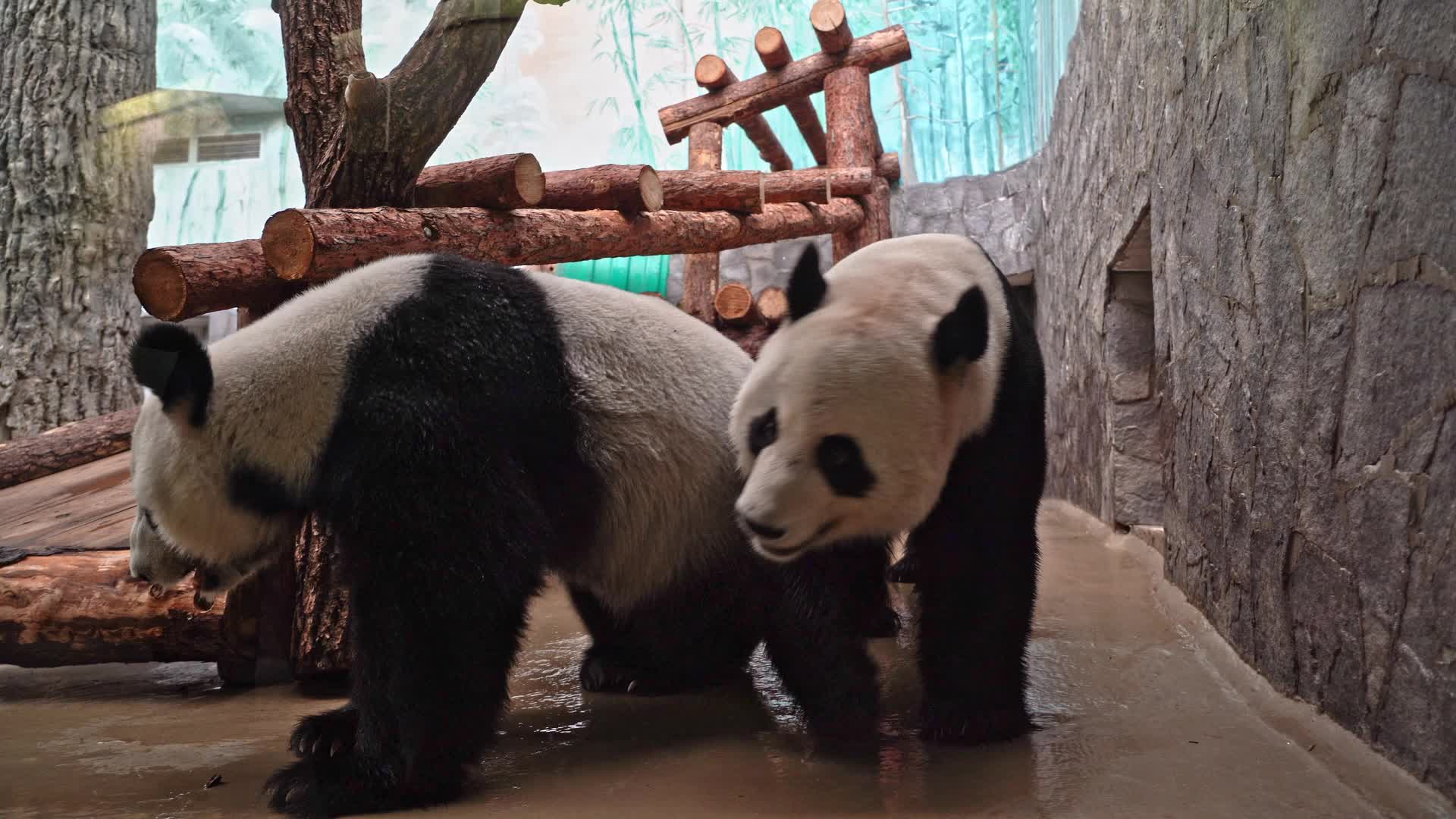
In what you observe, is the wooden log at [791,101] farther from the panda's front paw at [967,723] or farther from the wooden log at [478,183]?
the panda's front paw at [967,723]

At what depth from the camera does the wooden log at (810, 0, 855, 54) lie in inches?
283

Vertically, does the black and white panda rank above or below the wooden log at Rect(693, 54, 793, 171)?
below

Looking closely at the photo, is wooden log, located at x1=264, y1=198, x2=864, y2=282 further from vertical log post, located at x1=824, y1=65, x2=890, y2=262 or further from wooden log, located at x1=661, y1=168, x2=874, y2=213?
vertical log post, located at x1=824, y1=65, x2=890, y2=262

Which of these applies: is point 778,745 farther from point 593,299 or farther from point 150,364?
point 150,364

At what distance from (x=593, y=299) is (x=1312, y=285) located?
63.2 inches

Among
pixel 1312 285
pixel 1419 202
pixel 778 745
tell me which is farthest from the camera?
pixel 778 745

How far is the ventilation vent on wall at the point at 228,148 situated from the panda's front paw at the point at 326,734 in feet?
7.90

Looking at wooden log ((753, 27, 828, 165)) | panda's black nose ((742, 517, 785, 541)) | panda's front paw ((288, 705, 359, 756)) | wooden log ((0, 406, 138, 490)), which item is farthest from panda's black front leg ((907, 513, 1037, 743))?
wooden log ((753, 27, 828, 165))

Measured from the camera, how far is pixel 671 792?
2.03 m

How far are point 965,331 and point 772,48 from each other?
612 centimetres

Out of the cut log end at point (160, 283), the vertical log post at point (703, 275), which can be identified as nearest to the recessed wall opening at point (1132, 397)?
the vertical log post at point (703, 275)

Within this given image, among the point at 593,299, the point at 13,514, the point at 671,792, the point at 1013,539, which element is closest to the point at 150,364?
the point at 593,299

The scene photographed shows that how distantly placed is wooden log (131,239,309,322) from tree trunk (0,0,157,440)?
0.85m

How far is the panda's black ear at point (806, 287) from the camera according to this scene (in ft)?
7.17
